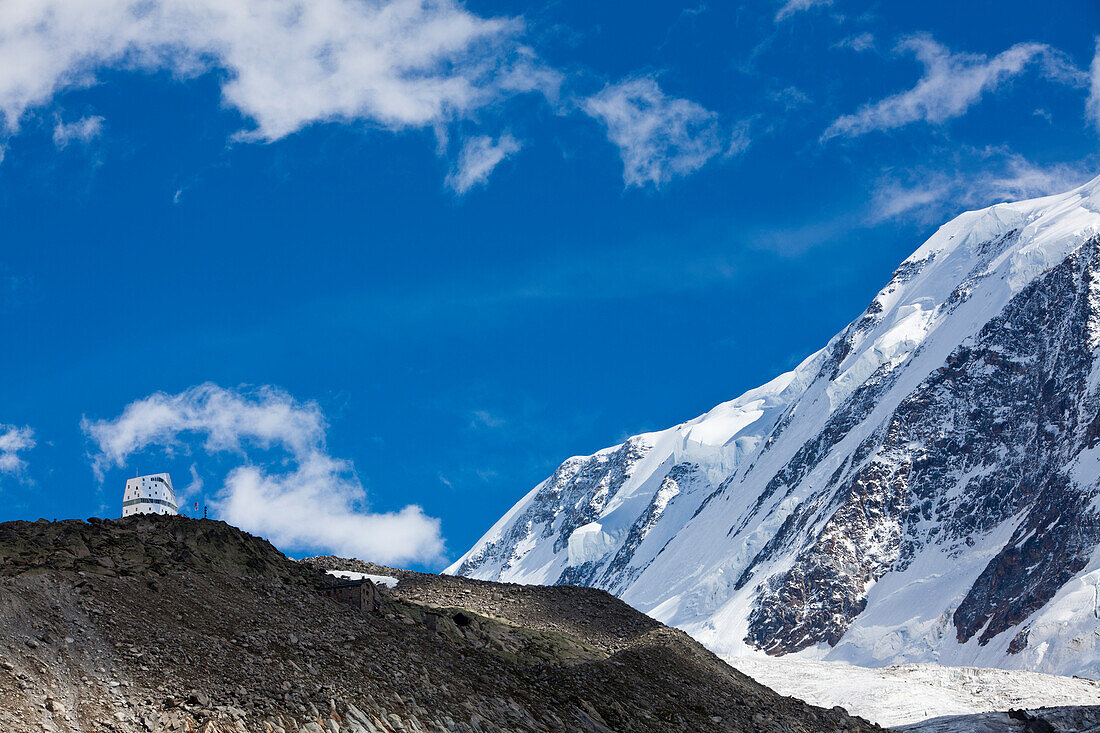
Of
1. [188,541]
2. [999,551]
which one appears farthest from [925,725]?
[999,551]

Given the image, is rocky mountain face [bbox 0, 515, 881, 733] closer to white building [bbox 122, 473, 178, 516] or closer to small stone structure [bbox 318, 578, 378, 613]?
small stone structure [bbox 318, 578, 378, 613]

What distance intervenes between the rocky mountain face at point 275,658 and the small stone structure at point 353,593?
2.90 feet

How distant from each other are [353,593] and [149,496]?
30358 millimetres

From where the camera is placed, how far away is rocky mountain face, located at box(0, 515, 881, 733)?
127 feet

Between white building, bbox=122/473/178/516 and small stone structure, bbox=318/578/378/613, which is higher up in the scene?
white building, bbox=122/473/178/516

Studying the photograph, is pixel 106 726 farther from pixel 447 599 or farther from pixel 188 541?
pixel 447 599

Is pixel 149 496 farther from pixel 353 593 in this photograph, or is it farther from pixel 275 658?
pixel 275 658

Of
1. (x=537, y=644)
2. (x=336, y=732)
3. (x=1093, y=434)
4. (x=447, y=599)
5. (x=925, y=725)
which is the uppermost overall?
(x=1093, y=434)

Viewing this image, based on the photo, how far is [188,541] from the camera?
55.4 m

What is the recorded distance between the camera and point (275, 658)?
146 feet

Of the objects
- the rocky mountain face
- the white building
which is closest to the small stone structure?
the rocky mountain face

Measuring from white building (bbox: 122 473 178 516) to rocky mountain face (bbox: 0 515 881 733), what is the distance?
2185cm

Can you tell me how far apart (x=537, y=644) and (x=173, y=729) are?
28007 millimetres

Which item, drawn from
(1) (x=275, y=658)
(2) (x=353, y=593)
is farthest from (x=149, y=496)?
(1) (x=275, y=658)
